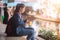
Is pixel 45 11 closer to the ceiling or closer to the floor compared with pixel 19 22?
closer to the ceiling

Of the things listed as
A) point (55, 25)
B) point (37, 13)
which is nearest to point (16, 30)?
point (37, 13)

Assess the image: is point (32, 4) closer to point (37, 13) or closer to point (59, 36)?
point (37, 13)

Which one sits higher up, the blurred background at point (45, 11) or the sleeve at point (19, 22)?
the blurred background at point (45, 11)

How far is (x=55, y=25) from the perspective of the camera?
1160 mm

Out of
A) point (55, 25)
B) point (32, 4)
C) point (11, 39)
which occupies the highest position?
point (32, 4)

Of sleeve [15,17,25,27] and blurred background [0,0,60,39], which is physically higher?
blurred background [0,0,60,39]

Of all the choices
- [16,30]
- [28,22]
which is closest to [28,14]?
[28,22]

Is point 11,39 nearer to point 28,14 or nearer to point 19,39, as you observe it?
point 19,39

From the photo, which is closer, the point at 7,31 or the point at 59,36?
the point at 59,36

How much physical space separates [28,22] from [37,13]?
11 cm

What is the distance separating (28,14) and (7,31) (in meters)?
0.25

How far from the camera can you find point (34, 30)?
4.01 feet

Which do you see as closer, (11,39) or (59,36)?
(59,36)

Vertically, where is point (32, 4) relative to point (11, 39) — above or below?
above
